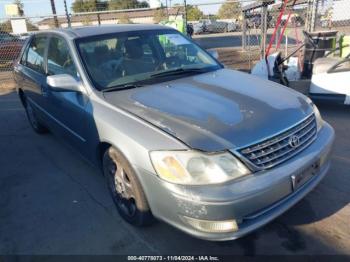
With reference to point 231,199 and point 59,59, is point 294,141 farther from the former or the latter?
point 59,59

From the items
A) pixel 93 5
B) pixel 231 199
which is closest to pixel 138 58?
pixel 231 199

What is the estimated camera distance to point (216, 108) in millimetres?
2707

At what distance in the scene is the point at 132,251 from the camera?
2715 millimetres

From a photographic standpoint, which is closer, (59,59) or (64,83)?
(64,83)

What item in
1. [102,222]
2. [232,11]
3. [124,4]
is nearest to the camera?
[102,222]

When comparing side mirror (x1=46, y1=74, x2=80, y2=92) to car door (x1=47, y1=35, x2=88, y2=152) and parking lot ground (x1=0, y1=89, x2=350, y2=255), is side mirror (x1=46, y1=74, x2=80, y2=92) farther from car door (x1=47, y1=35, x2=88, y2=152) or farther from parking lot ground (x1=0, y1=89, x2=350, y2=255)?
parking lot ground (x1=0, y1=89, x2=350, y2=255)

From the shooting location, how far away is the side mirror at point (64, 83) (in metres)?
3.16

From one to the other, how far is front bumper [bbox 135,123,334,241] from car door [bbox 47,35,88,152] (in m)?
1.13

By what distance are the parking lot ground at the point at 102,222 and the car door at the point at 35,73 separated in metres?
0.87

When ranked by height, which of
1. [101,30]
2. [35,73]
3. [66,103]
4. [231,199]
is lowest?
[231,199]

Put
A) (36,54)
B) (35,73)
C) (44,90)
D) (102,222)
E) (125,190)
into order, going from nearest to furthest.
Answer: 1. (125,190)
2. (102,222)
3. (44,90)
4. (35,73)
5. (36,54)

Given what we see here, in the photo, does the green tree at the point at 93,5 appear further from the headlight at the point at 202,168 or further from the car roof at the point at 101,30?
the headlight at the point at 202,168

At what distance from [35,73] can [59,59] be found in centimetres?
94

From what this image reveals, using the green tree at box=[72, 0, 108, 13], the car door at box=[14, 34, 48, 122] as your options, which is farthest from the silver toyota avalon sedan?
the green tree at box=[72, 0, 108, 13]
